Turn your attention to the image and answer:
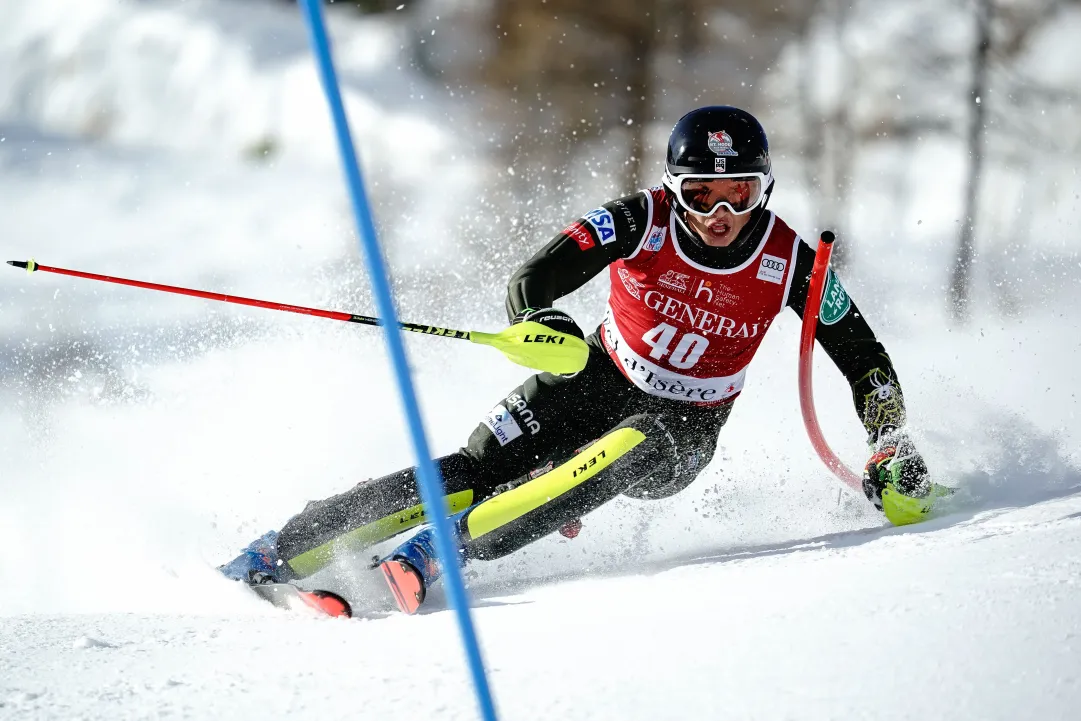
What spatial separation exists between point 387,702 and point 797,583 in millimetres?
898

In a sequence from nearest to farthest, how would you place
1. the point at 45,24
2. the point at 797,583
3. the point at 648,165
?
the point at 797,583 < the point at 648,165 < the point at 45,24

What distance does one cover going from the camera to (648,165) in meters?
10.4

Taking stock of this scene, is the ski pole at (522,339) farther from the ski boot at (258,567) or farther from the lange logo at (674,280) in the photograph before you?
the ski boot at (258,567)

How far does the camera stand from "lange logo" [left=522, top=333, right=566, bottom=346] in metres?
2.33

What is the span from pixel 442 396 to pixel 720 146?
3.10 metres

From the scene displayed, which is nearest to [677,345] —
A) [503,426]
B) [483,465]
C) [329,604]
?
[503,426]

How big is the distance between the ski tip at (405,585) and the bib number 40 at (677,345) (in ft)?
3.35

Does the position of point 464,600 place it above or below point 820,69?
below

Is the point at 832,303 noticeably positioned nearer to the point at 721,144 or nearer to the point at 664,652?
the point at 721,144

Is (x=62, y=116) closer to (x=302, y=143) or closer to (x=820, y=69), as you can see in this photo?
(x=302, y=143)

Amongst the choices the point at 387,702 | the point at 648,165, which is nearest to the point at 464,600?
the point at 387,702

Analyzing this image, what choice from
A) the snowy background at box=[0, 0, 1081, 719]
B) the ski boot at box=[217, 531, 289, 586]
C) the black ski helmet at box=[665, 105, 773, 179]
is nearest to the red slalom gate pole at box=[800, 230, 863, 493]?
the snowy background at box=[0, 0, 1081, 719]

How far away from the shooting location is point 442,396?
5395 millimetres

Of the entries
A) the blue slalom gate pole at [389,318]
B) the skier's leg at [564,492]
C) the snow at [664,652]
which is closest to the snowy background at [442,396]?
the snow at [664,652]
